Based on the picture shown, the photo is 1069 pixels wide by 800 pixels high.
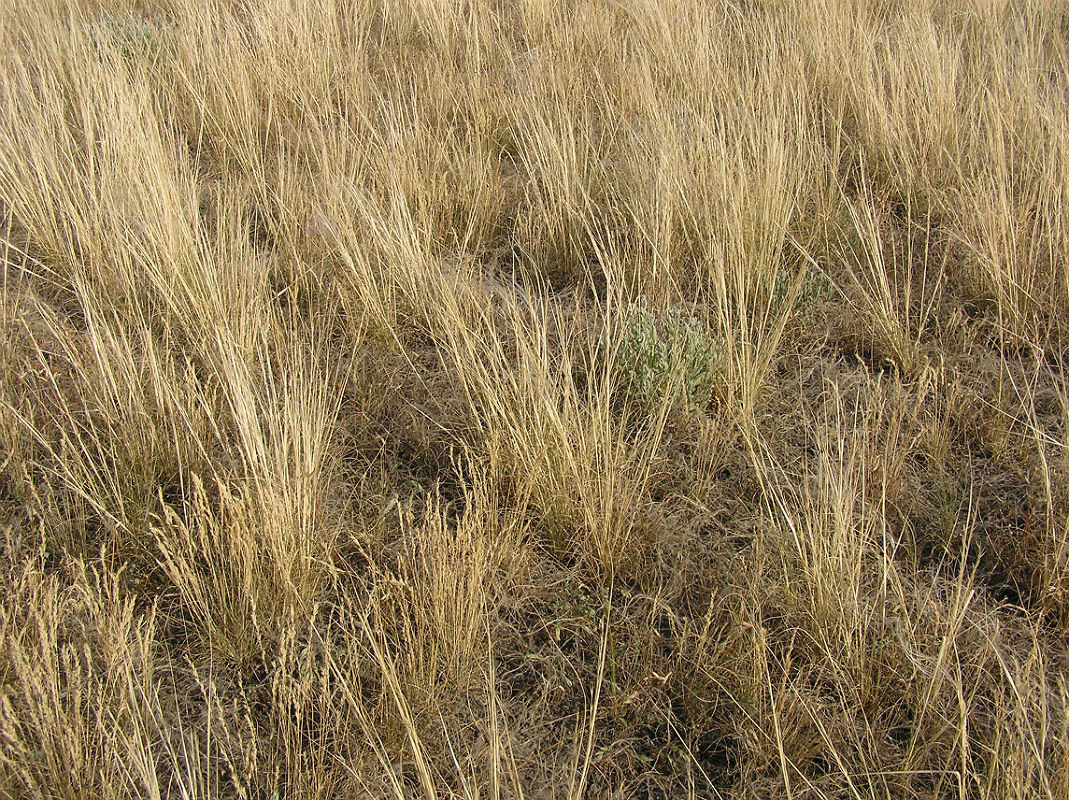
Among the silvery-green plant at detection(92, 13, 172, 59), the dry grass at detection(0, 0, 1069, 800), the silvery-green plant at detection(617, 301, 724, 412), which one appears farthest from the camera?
the silvery-green plant at detection(92, 13, 172, 59)

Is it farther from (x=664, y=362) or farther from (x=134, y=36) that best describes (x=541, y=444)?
(x=134, y=36)

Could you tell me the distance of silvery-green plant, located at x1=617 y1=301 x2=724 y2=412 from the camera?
2307 mm

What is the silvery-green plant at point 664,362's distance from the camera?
2307 millimetres

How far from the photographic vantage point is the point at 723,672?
1.71 m

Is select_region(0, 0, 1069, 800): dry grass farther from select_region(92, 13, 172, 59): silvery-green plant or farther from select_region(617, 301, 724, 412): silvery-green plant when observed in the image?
select_region(92, 13, 172, 59): silvery-green plant

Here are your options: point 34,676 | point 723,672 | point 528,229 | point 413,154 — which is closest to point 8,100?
point 413,154

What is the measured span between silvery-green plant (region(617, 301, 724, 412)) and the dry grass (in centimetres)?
1

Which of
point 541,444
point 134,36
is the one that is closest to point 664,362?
point 541,444

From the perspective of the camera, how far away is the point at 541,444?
6.49 ft

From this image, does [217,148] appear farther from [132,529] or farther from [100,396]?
[132,529]

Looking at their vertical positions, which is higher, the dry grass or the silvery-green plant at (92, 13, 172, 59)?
the silvery-green plant at (92, 13, 172, 59)

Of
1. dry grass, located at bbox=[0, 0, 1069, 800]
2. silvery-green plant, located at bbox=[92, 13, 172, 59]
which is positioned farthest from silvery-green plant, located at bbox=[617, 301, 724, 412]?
silvery-green plant, located at bbox=[92, 13, 172, 59]

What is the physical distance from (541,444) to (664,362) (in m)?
0.52

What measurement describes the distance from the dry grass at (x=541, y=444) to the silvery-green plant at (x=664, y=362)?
15 mm
